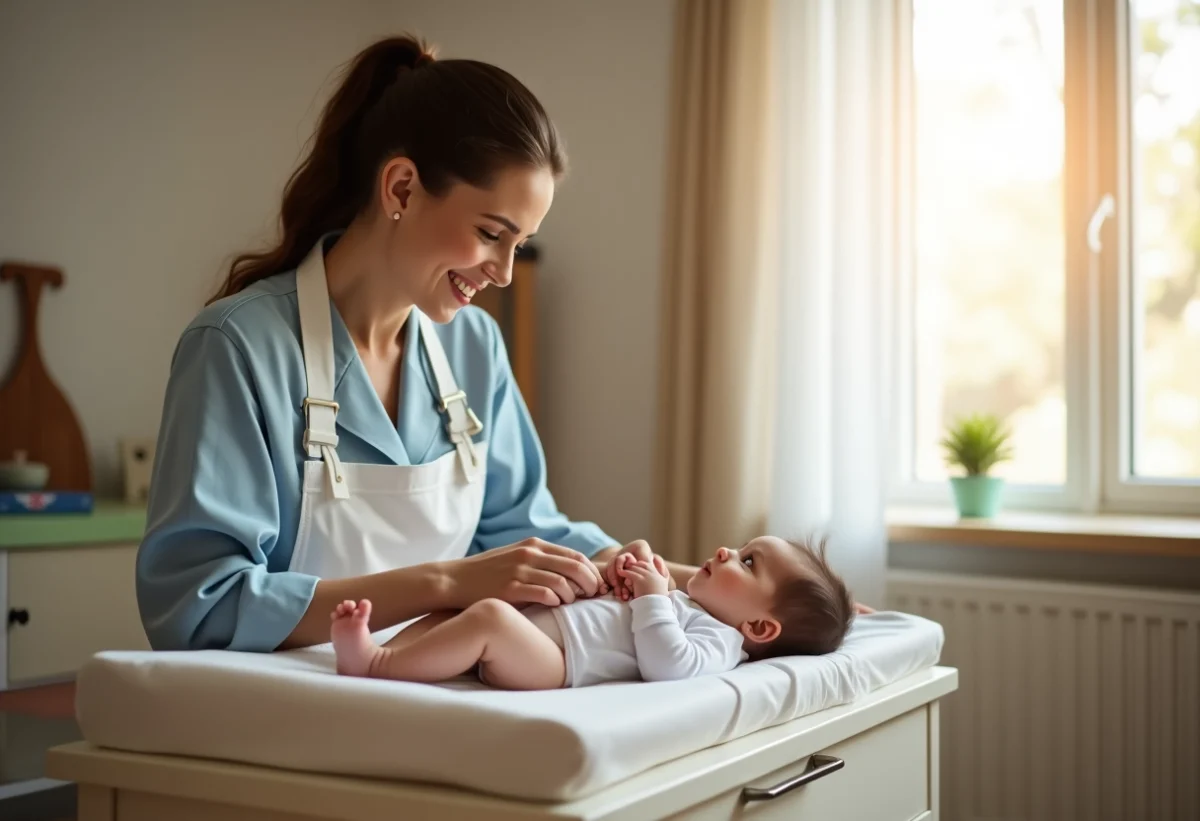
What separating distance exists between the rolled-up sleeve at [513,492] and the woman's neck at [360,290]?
0.81ft

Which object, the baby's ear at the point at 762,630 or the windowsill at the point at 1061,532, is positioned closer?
the baby's ear at the point at 762,630

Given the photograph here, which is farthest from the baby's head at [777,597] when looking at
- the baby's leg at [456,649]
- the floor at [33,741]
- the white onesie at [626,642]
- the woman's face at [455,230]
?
the floor at [33,741]

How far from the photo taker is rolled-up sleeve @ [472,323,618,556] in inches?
69.9

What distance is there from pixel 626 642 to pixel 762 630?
220mm

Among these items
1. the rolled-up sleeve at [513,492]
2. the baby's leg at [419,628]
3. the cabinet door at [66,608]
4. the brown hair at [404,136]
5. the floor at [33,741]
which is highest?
the brown hair at [404,136]

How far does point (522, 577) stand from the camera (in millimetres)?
A: 1252

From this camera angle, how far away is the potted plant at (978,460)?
2.69 meters

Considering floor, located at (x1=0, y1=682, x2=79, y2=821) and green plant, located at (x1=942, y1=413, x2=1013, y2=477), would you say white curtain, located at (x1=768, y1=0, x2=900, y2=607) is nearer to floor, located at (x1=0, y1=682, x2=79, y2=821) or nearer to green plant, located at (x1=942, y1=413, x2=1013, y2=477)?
green plant, located at (x1=942, y1=413, x2=1013, y2=477)

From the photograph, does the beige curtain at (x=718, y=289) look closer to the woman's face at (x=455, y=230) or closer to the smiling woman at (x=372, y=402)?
the smiling woman at (x=372, y=402)

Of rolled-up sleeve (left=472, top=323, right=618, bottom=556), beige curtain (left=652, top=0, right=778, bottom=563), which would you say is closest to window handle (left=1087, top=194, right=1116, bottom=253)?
beige curtain (left=652, top=0, right=778, bottom=563)

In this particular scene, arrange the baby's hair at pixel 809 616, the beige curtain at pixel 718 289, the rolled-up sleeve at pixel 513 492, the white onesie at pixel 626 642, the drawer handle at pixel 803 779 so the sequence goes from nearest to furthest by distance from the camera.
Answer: the drawer handle at pixel 803 779
the white onesie at pixel 626 642
the baby's hair at pixel 809 616
the rolled-up sleeve at pixel 513 492
the beige curtain at pixel 718 289

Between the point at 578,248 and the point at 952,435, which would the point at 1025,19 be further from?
the point at 578,248

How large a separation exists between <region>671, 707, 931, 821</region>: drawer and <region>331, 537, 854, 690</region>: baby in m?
0.13

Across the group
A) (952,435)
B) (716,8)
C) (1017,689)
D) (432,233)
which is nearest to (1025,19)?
(716,8)
